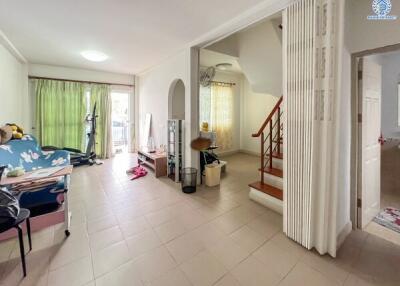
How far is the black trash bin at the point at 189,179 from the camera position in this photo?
132 inches

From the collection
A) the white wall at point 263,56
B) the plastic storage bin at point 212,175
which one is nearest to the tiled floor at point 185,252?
the plastic storage bin at point 212,175

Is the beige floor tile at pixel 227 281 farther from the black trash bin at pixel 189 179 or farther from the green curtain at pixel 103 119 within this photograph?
the green curtain at pixel 103 119

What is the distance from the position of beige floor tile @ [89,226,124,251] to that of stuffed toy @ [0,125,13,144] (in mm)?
2147

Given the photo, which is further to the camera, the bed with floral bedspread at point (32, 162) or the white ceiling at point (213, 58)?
the white ceiling at point (213, 58)

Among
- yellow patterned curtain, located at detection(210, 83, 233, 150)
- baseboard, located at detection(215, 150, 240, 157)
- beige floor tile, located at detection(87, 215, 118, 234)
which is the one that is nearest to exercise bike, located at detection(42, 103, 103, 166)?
beige floor tile, located at detection(87, 215, 118, 234)

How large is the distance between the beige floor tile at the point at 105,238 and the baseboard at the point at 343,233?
225 centimetres

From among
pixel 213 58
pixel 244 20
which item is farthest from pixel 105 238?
pixel 213 58

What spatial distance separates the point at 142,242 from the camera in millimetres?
2031

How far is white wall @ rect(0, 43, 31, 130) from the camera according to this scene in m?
3.34

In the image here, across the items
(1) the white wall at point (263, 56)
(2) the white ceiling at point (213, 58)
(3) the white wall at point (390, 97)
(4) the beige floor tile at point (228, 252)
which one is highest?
(2) the white ceiling at point (213, 58)

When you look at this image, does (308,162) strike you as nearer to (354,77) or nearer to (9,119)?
(354,77)

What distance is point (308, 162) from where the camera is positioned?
185 centimetres

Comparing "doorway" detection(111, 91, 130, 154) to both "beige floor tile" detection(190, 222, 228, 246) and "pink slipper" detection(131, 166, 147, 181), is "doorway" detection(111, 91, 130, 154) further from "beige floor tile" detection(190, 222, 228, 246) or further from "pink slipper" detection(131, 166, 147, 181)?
"beige floor tile" detection(190, 222, 228, 246)

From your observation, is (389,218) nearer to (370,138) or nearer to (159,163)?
(370,138)
